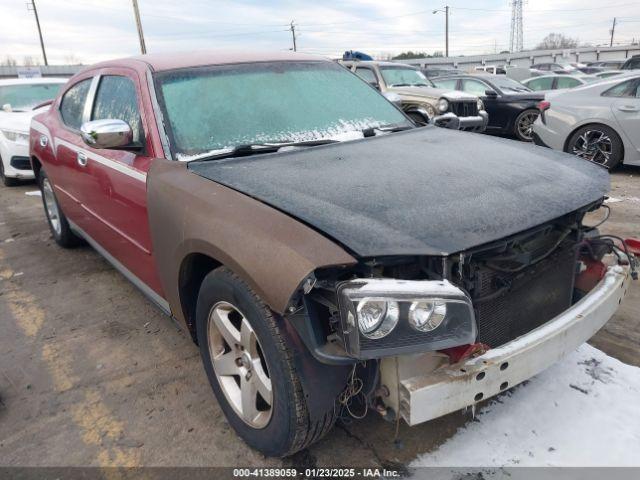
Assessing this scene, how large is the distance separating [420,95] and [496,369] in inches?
332

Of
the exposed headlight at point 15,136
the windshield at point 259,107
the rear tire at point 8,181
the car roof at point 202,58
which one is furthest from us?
the rear tire at point 8,181

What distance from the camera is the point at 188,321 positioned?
2.46 meters

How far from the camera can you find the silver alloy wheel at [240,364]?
78.1 inches

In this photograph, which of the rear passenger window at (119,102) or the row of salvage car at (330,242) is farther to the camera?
the rear passenger window at (119,102)

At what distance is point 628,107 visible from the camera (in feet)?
21.6

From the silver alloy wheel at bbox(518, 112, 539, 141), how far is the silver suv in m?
0.98

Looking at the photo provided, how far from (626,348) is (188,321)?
239cm

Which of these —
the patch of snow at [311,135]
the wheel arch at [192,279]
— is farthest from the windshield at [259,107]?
the wheel arch at [192,279]

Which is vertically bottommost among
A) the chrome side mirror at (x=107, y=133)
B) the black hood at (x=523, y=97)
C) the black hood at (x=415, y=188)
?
the black hood at (x=523, y=97)

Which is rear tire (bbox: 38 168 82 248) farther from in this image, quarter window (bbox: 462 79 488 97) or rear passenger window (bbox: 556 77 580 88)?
rear passenger window (bbox: 556 77 580 88)

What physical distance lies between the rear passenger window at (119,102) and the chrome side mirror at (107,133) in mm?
98

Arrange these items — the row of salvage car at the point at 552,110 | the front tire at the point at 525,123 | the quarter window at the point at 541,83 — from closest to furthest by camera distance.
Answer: the row of salvage car at the point at 552,110 < the front tire at the point at 525,123 < the quarter window at the point at 541,83

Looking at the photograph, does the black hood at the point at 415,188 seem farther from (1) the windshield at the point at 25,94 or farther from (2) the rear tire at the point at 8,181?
(1) the windshield at the point at 25,94

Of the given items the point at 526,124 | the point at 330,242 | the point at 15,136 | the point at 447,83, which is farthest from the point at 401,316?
the point at 447,83
